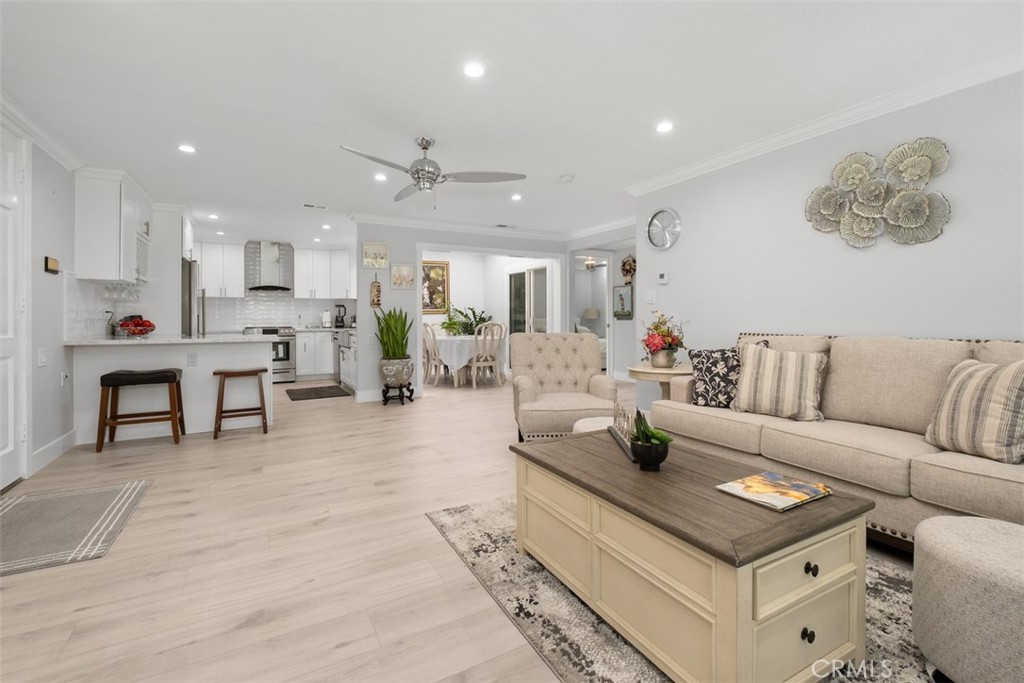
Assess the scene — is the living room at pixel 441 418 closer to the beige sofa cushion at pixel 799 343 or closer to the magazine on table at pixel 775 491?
the beige sofa cushion at pixel 799 343

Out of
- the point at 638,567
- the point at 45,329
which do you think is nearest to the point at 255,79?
the point at 45,329

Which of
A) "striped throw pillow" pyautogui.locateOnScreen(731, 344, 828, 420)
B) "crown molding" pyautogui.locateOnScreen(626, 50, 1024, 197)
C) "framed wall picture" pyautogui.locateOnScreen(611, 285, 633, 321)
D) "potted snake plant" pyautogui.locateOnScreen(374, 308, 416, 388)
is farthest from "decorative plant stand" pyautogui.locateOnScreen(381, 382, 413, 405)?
"striped throw pillow" pyautogui.locateOnScreen(731, 344, 828, 420)

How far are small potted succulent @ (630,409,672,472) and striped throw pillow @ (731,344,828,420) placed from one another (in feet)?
4.57

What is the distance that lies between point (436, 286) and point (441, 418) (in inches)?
183

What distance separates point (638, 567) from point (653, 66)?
2.46 metres

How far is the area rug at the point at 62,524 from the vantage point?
210cm

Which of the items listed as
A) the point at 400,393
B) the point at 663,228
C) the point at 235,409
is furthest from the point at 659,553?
the point at 400,393

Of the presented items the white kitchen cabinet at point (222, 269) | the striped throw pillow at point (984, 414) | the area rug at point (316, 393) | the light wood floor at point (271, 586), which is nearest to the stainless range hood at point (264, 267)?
the white kitchen cabinet at point (222, 269)

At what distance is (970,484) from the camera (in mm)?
1772

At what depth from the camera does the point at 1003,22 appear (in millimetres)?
2125

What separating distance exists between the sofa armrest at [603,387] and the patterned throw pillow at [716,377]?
66cm

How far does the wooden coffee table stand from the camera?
1.16 metres

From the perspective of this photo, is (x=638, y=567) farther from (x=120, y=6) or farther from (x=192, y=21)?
(x=120, y=6)

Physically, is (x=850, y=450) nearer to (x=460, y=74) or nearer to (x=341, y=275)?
(x=460, y=74)
